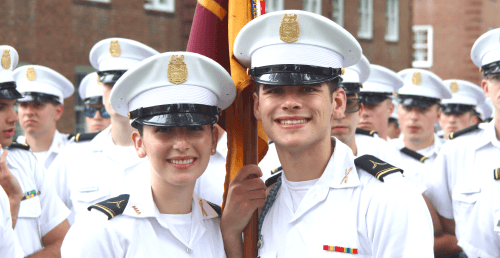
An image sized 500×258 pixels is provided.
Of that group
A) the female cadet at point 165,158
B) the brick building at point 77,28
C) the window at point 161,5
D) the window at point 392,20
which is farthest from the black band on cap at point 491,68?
the window at point 392,20

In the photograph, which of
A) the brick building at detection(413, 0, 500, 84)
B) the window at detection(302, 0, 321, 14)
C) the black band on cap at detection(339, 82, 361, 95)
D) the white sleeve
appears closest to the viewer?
the white sleeve

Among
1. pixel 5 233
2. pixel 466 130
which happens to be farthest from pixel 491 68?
pixel 5 233

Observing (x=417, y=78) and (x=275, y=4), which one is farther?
(x=275, y=4)

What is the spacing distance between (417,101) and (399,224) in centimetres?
401

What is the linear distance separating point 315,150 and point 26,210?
2432 millimetres

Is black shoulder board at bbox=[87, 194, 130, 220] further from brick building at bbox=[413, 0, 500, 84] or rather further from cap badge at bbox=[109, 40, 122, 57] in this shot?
brick building at bbox=[413, 0, 500, 84]

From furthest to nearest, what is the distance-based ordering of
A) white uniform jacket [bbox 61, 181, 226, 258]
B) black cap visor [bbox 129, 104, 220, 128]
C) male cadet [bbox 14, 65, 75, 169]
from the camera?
male cadet [bbox 14, 65, 75, 169], black cap visor [bbox 129, 104, 220, 128], white uniform jacket [bbox 61, 181, 226, 258]

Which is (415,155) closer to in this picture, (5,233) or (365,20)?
(5,233)

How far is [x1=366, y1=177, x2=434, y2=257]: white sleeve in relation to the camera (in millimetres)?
2377

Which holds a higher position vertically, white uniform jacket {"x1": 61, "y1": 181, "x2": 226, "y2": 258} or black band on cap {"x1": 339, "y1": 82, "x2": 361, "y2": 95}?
black band on cap {"x1": 339, "y1": 82, "x2": 361, "y2": 95}

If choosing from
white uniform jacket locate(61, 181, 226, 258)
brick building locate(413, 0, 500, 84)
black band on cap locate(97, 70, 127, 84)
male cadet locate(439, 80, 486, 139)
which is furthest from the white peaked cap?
brick building locate(413, 0, 500, 84)

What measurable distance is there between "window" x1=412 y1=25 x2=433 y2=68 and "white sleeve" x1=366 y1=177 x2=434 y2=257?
25.5 meters

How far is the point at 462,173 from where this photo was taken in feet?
12.8

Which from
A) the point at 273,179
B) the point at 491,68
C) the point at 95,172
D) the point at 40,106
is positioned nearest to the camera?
the point at 273,179
